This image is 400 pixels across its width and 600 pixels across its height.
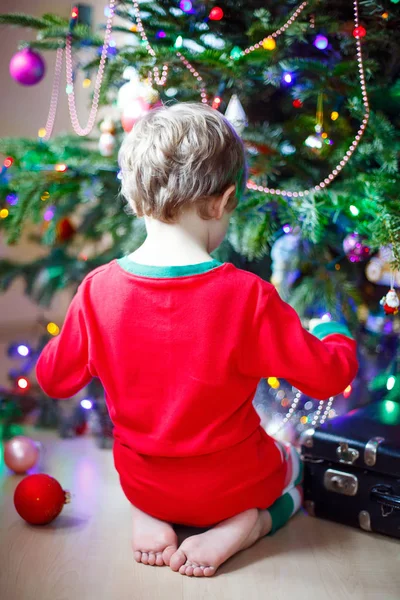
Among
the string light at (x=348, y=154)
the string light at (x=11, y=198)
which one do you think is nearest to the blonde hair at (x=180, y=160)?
the string light at (x=348, y=154)

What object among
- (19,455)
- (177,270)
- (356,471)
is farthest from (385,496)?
(19,455)

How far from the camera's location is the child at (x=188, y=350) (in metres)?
1.18

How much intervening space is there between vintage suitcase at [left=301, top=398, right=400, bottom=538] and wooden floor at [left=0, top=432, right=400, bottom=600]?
4 cm

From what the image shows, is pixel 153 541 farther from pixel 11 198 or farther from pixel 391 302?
pixel 11 198

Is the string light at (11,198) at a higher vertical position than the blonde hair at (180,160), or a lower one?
lower

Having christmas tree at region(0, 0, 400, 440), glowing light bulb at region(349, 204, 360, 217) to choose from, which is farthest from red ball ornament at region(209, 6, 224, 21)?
glowing light bulb at region(349, 204, 360, 217)

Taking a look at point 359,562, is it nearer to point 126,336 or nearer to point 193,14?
point 126,336

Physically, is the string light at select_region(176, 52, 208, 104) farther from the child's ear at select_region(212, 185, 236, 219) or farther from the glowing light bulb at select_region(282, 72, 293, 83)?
the child's ear at select_region(212, 185, 236, 219)

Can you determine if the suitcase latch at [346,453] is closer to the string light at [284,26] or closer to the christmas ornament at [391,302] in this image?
the christmas ornament at [391,302]

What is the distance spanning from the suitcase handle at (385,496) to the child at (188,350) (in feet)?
0.67

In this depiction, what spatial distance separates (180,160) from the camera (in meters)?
1.17

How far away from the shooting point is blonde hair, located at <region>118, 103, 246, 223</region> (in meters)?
1.17

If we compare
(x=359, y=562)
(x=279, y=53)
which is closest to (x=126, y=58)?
(x=279, y=53)

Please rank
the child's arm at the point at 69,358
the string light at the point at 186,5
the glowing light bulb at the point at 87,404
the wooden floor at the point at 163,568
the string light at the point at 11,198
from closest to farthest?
1. the wooden floor at the point at 163,568
2. the child's arm at the point at 69,358
3. the string light at the point at 186,5
4. the string light at the point at 11,198
5. the glowing light bulb at the point at 87,404
